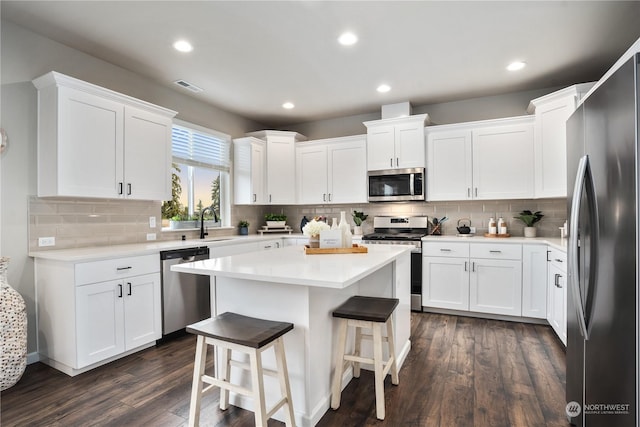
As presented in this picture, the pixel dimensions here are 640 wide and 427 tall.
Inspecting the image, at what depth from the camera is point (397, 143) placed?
4.44 meters

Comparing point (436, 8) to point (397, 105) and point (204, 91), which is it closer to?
point (397, 105)

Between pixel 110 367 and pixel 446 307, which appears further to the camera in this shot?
pixel 446 307

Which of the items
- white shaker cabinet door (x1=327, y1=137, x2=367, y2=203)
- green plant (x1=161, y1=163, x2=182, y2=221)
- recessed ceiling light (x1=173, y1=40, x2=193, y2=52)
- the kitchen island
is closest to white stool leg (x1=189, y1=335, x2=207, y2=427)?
the kitchen island

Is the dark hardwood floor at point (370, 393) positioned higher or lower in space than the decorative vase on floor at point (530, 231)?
lower

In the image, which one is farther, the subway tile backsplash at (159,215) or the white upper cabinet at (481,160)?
the white upper cabinet at (481,160)

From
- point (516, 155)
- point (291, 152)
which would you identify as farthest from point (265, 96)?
point (516, 155)

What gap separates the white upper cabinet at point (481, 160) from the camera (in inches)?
152

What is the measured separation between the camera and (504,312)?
3648mm

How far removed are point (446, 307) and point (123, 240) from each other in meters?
3.63

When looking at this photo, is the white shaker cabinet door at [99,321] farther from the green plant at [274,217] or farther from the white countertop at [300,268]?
the green plant at [274,217]

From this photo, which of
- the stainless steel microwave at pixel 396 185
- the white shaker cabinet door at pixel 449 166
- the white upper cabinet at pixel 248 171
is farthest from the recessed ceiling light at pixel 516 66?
the white upper cabinet at pixel 248 171

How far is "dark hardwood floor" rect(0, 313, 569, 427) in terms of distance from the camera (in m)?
1.91

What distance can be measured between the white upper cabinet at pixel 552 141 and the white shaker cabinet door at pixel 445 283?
3.89ft

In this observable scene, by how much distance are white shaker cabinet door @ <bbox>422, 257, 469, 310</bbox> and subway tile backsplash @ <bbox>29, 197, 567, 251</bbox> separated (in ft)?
2.40
